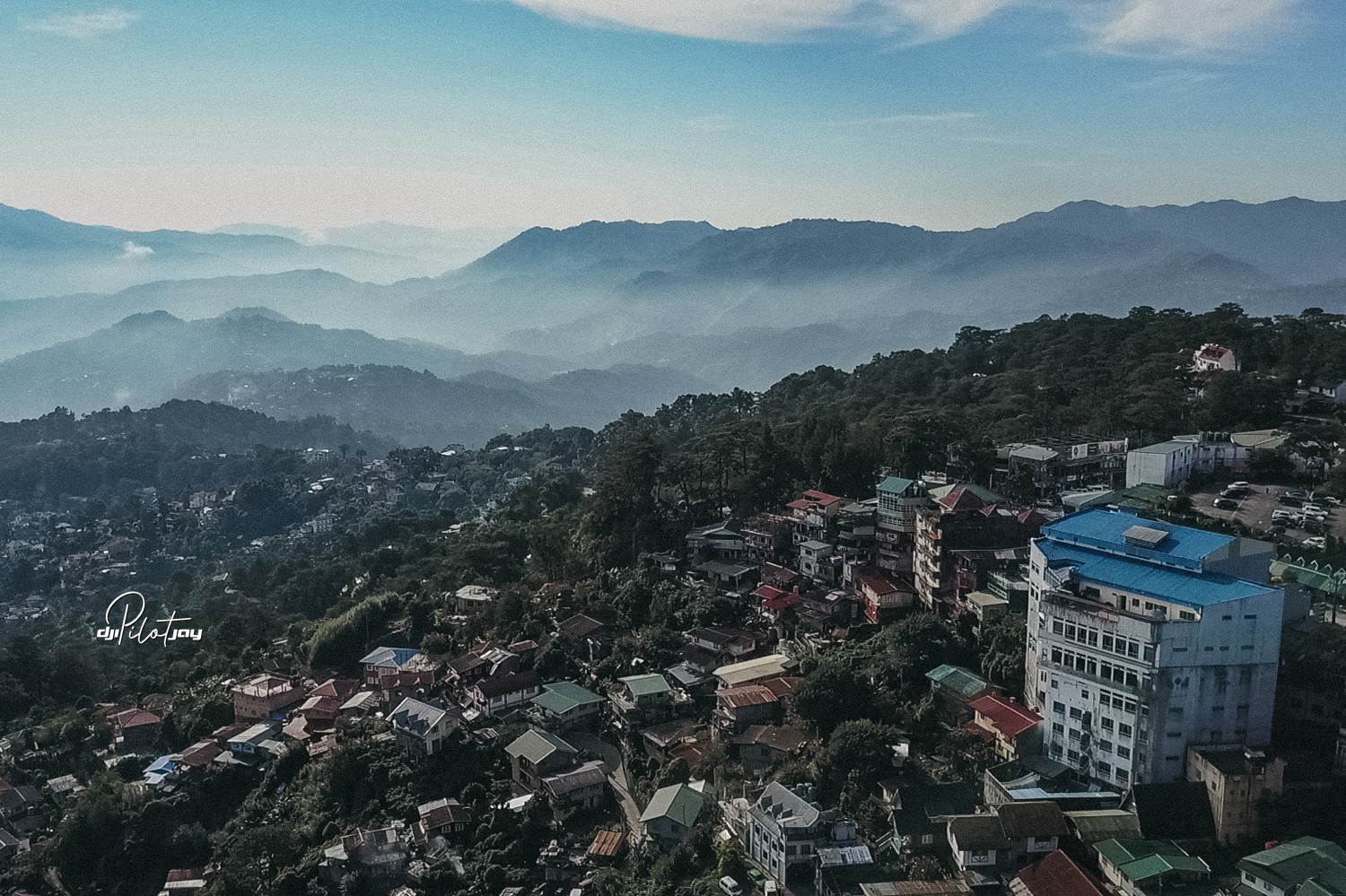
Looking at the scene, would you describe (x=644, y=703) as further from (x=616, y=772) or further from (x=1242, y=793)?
(x=1242, y=793)

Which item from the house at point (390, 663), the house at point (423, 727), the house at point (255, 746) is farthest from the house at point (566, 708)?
the house at point (255, 746)

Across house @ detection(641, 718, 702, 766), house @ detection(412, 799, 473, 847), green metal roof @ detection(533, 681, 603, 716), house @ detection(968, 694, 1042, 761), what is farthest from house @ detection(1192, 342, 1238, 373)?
house @ detection(412, 799, 473, 847)

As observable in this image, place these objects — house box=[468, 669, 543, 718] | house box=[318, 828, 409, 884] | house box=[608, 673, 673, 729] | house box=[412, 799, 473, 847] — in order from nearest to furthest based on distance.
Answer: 1. house box=[318, 828, 409, 884]
2. house box=[412, 799, 473, 847]
3. house box=[608, 673, 673, 729]
4. house box=[468, 669, 543, 718]

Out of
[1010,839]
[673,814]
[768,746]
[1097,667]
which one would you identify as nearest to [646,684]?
[768,746]

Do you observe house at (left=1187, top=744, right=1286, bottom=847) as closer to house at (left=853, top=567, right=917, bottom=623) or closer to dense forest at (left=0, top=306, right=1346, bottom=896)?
dense forest at (left=0, top=306, right=1346, bottom=896)

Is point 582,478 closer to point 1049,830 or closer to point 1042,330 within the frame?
point 1042,330
